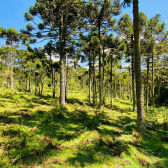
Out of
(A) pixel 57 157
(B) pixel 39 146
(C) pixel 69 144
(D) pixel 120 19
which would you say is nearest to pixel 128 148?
(C) pixel 69 144

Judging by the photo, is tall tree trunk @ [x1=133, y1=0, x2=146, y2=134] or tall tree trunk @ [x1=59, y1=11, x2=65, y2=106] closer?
tall tree trunk @ [x1=133, y1=0, x2=146, y2=134]

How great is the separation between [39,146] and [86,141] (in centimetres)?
176

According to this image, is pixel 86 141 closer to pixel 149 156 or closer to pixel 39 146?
pixel 39 146

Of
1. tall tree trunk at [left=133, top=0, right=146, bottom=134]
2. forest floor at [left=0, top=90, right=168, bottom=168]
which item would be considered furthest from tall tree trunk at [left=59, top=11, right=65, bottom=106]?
tall tree trunk at [left=133, top=0, right=146, bottom=134]

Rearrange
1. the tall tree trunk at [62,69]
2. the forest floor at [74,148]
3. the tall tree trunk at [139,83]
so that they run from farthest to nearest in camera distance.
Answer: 1. the tall tree trunk at [62,69]
2. the tall tree trunk at [139,83]
3. the forest floor at [74,148]

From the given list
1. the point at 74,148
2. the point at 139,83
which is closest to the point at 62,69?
the point at 139,83

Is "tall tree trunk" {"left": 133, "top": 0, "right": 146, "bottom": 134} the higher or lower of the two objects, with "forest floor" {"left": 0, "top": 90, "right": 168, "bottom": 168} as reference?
higher

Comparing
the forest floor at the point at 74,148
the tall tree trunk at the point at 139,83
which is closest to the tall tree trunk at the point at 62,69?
the forest floor at the point at 74,148

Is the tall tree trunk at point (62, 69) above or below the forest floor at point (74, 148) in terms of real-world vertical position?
above

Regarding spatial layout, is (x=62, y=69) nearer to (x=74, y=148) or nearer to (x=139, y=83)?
(x=139, y=83)

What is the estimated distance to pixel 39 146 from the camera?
374 cm

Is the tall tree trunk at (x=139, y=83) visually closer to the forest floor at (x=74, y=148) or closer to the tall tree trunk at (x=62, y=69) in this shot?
the forest floor at (x=74, y=148)

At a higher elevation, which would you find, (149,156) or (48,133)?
(48,133)

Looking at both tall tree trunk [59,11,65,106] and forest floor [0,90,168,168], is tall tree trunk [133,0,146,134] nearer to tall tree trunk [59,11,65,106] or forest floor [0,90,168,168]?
forest floor [0,90,168,168]
